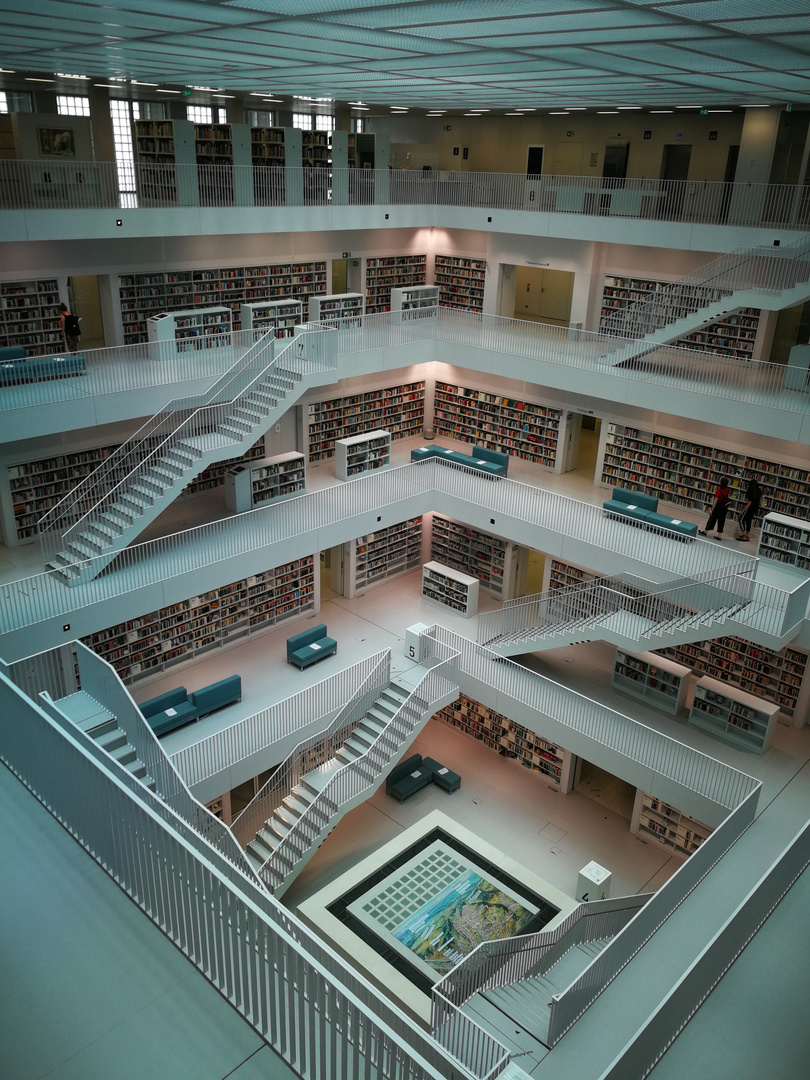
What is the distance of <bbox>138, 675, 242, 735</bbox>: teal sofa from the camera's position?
547 inches

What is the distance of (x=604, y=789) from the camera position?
16594 millimetres

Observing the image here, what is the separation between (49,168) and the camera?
561 inches

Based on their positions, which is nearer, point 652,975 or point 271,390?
point 652,975

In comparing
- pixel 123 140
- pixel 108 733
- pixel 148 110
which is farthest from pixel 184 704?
pixel 148 110

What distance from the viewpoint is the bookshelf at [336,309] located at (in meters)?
17.8

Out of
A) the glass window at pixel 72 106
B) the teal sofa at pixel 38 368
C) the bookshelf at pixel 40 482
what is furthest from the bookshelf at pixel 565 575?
the glass window at pixel 72 106

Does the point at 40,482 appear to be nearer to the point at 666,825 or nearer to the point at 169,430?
the point at 169,430

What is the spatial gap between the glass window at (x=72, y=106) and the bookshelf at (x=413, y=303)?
7.14 meters

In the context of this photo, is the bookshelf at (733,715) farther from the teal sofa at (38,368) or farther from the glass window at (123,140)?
the glass window at (123,140)

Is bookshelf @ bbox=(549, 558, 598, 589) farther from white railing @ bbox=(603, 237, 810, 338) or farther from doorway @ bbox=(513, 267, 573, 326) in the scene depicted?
doorway @ bbox=(513, 267, 573, 326)

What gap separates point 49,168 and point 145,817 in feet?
42.4

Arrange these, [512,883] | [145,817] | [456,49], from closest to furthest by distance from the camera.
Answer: [145,817], [456,49], [512,883]

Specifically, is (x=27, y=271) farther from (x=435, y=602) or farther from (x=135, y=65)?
(x=435, y=602)

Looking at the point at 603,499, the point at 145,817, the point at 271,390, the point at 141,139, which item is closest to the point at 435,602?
the point at 603,499
